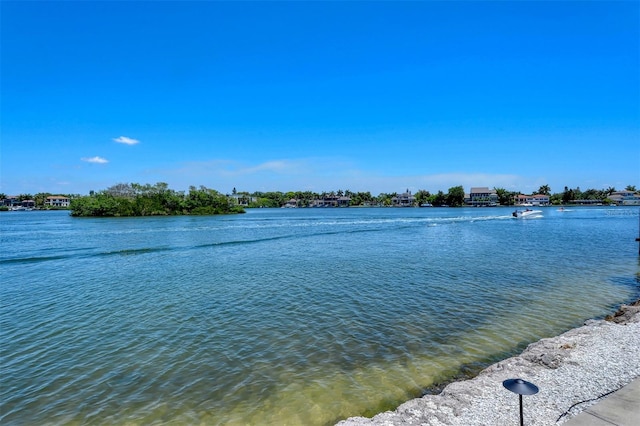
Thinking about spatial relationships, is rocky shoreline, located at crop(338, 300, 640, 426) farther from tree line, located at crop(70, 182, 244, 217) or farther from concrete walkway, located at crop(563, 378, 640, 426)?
tree line, located at crop(70, 182, 244, 217)

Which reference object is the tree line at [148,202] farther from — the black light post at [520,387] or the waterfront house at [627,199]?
the waterfront house at [627,199]

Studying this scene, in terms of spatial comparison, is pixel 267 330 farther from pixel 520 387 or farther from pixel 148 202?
pixel 148 202

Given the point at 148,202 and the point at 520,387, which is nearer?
the point at 520,387

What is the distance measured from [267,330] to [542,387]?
8.39 metres

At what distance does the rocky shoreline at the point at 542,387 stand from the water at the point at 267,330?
1.11 meters

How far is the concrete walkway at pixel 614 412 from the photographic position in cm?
521

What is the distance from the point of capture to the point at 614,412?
215 inches

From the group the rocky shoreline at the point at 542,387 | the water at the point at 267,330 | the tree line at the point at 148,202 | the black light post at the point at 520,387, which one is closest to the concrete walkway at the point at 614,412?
the rocky shoreline at the point at 542,387

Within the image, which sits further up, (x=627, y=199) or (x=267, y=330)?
(x=627, y=199)

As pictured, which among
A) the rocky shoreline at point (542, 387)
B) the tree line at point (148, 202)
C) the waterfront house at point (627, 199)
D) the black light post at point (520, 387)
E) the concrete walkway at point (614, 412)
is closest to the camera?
the black light post at point (520, 387)

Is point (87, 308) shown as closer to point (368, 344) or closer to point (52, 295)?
point (52, 295)

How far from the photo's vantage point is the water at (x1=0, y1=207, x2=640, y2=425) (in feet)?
25.9

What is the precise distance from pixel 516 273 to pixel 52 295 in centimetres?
2661

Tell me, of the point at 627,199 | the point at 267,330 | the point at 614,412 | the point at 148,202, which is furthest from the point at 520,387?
the point at 627,199
